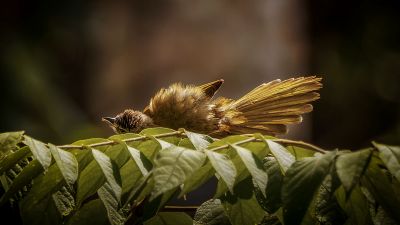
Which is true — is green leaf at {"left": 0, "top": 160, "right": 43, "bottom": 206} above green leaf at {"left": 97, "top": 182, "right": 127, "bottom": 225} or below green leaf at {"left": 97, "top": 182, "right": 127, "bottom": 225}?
above

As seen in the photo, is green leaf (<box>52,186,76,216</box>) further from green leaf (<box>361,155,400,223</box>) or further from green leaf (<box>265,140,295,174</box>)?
green leaf (<box>361,155,400,223</box>)

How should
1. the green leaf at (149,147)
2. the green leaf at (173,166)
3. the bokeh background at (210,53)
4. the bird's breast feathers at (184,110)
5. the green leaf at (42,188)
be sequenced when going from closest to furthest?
the green leaf at (173,166) → the green leaf at (42,188) → the green leaf at (149,147) → the bird's breast feathers at (184,110) → the bokeh background at (210,53)

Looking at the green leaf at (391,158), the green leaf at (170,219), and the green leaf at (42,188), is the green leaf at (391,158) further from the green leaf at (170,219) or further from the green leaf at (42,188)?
the green leaf at (42,188)

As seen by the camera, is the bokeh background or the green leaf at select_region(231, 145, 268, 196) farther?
the bokeh background

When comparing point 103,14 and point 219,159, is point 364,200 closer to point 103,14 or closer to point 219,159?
point 219,159

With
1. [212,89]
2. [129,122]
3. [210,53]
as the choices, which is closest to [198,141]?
[129,122]

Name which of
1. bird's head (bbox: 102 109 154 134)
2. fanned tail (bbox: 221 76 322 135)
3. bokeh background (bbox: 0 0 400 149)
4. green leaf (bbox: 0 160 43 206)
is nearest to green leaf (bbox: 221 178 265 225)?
green leaf (bbox: 0 160 43 206)

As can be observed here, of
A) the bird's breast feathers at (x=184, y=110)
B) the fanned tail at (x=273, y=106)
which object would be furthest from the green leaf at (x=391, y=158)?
the bird's breast feathers at (x=184, y=110)
